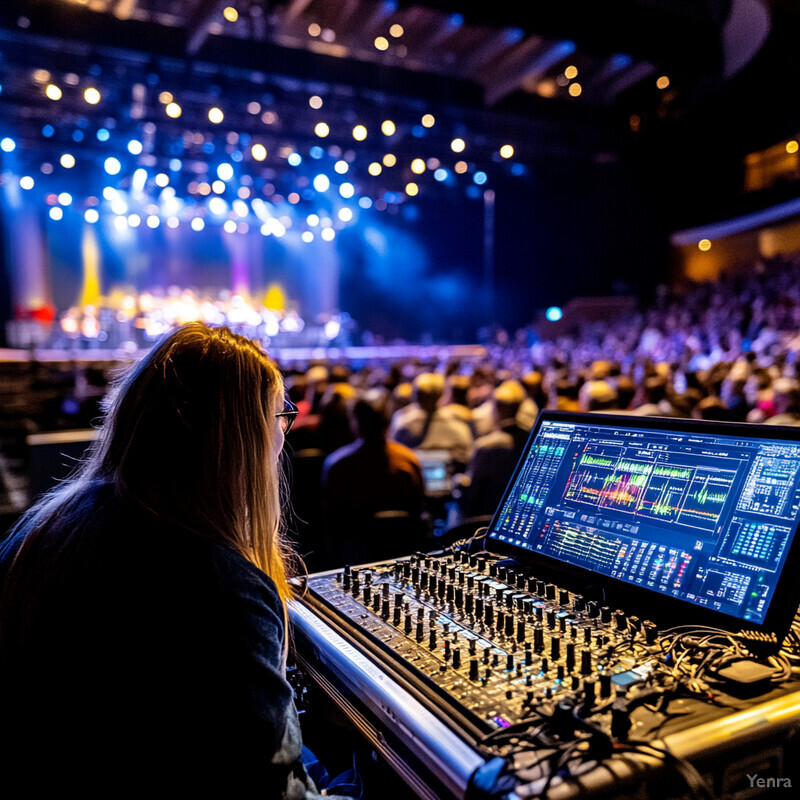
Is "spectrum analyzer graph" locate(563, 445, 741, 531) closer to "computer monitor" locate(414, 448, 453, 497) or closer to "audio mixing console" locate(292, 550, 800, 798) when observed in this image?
"audio mixing console" locate(292, 550, 800, 798)

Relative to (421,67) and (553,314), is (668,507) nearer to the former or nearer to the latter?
(421,67)

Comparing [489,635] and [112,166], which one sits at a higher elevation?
[112,166]

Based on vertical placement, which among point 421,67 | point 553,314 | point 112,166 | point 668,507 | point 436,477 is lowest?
point 436,477

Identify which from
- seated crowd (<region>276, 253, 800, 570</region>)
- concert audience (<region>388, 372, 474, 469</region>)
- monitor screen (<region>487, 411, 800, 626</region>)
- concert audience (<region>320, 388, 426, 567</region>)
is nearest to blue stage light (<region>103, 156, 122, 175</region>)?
seated crowd (<region>276, 253, 800, 570</region>)

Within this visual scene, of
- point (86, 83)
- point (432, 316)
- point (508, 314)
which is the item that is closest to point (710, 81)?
point (508, 314)

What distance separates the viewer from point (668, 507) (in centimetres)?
135

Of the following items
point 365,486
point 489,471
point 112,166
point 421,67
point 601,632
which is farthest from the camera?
point 112,166

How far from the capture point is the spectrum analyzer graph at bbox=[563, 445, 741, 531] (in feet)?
4.25

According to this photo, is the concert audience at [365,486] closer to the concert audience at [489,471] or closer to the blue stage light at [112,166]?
the concert audience at [489,471]

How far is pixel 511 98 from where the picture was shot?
13172 millimetres

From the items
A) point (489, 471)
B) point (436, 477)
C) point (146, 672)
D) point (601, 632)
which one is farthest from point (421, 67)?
point (146, 672)

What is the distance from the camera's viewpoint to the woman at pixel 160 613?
0.91 m

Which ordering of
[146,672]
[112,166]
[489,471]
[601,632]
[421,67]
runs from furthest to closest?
[112,166], [421,67], [489,471], [601,632], [146,672]

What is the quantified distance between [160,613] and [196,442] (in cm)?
27
